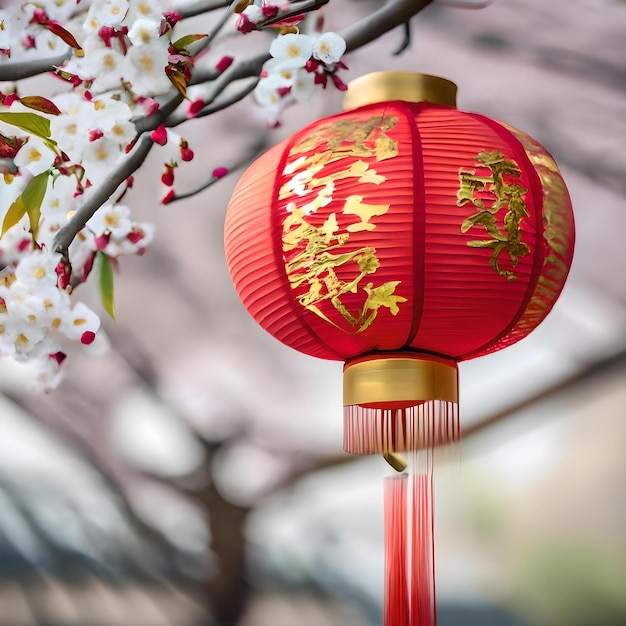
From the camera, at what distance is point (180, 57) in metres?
1.15

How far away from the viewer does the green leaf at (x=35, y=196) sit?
3.66 ft

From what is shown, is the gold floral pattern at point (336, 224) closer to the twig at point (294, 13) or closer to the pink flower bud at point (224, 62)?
the twig at point (294, 13)

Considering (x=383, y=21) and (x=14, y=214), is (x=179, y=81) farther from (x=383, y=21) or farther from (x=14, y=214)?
(x=383, y=21)

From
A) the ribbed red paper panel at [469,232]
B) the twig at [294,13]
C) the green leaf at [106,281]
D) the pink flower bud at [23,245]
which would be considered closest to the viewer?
the ribbed red paper panel at [469,232]

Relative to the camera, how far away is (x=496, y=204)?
95cm

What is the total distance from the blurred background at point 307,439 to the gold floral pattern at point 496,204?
0.66 meters

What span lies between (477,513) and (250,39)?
1095mm

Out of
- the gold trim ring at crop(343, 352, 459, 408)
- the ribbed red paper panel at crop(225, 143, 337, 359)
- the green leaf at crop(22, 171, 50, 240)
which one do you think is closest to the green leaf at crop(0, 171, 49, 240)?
the green leaf at crop(22, 171, 50, 240)

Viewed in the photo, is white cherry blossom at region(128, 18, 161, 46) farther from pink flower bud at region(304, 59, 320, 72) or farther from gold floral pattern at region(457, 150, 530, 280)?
gold floral pattern at region(457, 150, 530, 280)

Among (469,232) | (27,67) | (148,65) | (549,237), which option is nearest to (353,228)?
(469,232)

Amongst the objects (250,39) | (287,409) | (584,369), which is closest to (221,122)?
(250,39)

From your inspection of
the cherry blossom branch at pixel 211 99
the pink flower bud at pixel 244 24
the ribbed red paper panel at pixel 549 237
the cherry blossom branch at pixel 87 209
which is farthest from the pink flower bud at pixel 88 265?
the ribbed red paper panel at pixel 549 237

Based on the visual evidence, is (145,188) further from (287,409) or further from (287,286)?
(287,286)

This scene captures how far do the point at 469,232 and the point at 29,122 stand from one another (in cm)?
61
